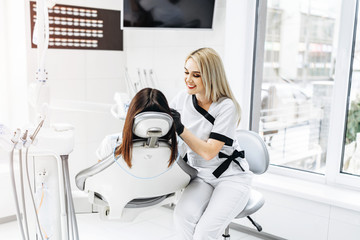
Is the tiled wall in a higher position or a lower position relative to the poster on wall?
lower

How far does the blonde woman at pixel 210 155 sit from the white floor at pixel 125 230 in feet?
2.77

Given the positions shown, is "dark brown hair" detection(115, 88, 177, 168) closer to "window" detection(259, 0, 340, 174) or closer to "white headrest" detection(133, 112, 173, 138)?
"white headrest" detection(133, 112, 173, 138)

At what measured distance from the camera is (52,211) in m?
1.67

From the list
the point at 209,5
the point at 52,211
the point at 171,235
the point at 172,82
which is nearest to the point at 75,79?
the point at 172,82

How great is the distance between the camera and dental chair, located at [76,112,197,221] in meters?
1.42

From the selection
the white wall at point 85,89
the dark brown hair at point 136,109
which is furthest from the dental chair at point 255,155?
the white wall at point 85,89

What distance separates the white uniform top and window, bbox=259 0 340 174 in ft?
3.39

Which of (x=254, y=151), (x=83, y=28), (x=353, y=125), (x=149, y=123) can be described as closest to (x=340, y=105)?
(x=353, y=125)

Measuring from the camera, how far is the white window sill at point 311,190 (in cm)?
223

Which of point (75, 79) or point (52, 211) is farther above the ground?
point (75, 79)

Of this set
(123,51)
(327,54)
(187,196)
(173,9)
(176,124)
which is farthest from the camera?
(123,51)

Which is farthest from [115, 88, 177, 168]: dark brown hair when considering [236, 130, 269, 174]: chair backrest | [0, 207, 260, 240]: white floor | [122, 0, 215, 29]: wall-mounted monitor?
[122, 0, 215, 29]: wall-mounted monitor

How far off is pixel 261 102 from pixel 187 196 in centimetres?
136

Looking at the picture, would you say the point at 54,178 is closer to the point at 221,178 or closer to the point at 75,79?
the point at 221,178
